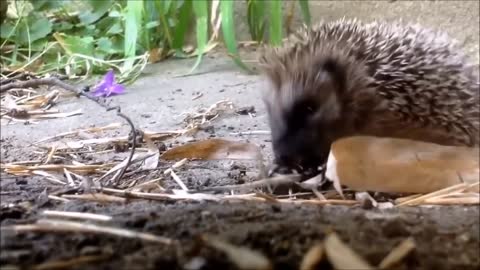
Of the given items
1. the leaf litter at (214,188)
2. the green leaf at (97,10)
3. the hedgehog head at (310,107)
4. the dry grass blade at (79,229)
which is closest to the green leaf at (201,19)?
the green leaf at (97,10)

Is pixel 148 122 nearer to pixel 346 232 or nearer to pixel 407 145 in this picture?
pixel 407 145

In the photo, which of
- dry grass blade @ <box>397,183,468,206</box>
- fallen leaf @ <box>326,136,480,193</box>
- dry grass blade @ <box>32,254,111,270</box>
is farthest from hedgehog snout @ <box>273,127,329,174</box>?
dry grass blade @ <box>32,254,111,270</box>

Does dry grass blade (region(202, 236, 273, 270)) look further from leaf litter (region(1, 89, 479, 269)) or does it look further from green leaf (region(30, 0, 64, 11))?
green leaf (region(30, 0, 64, 11))

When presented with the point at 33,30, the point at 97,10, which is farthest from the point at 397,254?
the point at 97,10

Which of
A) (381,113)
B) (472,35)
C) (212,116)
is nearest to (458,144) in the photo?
(381,113)

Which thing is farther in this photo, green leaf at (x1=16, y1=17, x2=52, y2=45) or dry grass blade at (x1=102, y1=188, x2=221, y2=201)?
green leaf at (x1=16, y1=17, x2=52, y2=45)

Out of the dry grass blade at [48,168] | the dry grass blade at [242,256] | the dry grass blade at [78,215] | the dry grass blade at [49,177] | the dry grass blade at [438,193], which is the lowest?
the dry grass blade at [48,168]

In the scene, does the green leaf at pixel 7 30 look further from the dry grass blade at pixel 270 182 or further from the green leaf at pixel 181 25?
the dry grass blade at pixel 270 182
